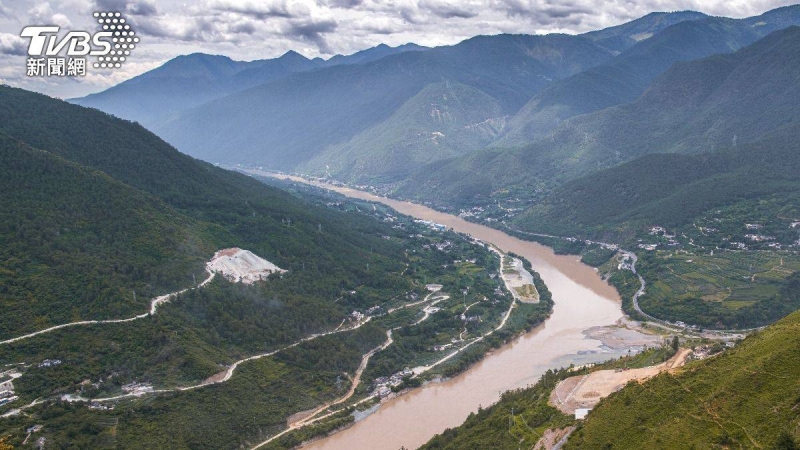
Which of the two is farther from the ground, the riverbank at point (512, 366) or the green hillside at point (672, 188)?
the green hillside at point (672, 188)

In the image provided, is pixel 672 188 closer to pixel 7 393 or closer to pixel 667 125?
pixel 667 125

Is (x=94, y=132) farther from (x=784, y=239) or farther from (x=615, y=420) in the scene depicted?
(x=784, y=239)

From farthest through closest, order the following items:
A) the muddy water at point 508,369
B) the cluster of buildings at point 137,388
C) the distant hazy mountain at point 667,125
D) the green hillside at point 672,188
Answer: the distant hazy mountain at point 667,125, the green hillside at point 672,188, the muddy water at point 508,369, the cluster of buildings at point 137,388

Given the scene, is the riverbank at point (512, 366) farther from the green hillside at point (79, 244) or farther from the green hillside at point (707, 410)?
the green hillside at point (79, 244)

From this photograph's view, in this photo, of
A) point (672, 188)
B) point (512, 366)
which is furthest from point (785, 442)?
point (672, 188)

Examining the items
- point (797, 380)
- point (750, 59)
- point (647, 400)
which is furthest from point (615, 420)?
point (750, 59)

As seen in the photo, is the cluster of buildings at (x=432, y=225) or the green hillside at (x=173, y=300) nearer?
the green hillside at (x=173, y=300)

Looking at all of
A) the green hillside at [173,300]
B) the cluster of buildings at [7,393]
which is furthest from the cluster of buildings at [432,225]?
the cluster of buildings at [7,393]

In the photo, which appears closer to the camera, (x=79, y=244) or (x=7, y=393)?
(x=7, y=393)
